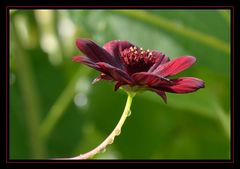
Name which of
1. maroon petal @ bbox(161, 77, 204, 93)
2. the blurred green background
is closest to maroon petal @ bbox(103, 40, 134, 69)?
maroon petal @ bbox(161, 77, 204, 93)

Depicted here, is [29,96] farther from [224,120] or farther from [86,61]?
[86,61]

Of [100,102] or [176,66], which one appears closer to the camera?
[176,66]

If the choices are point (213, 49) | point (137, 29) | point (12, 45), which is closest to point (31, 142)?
point (12, 45)

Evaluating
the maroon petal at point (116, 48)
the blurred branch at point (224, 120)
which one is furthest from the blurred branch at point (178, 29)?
the maroon petal at point (116, 48)

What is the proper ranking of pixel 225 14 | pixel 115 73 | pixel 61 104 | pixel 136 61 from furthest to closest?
pixel 61 104 → pixel 225 14 → pixel 136 61 → pixel 115 73

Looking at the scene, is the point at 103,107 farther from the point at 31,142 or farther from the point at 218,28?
the point at 218,28

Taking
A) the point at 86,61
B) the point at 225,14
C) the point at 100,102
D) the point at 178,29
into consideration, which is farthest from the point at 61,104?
the point at 86,61

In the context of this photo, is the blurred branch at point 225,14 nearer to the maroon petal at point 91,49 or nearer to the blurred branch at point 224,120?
the blurred branch at point 224,120

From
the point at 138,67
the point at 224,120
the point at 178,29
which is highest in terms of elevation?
the point at 178,29
